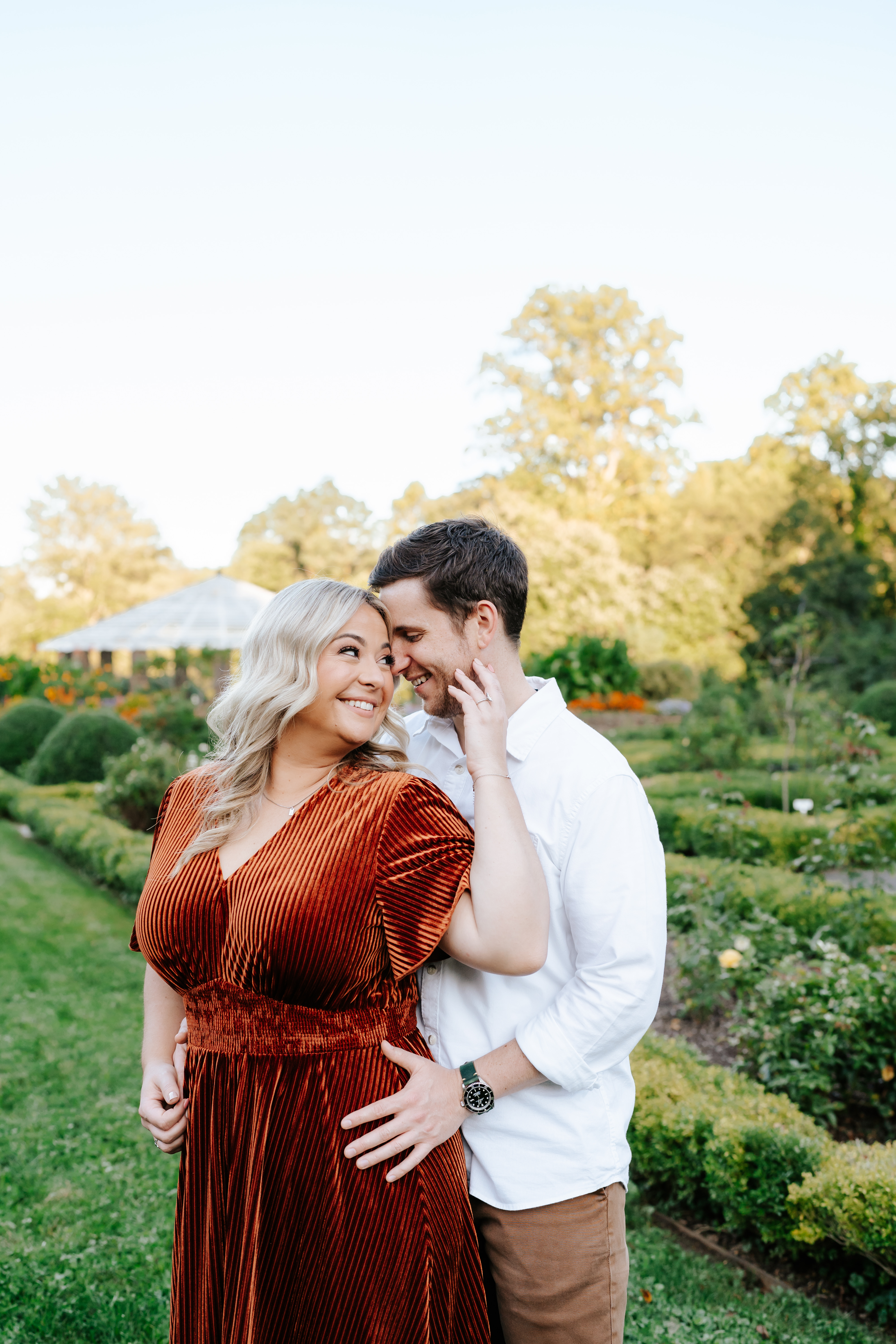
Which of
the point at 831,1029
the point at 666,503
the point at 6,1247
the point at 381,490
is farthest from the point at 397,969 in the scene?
the point at 381,490

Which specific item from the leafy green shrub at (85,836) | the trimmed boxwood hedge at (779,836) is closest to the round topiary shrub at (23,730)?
the leafy green shrub at (85,836)

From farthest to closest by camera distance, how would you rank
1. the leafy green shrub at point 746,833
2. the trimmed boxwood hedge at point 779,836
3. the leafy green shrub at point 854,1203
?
the leafy green shrub at point 746,833 < the trimmed boxwood hedge at point 779,836 < the leafy green shrub at point 854,1203

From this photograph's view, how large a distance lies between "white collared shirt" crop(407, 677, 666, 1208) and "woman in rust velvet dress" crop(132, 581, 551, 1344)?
122 millimetres

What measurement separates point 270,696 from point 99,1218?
8.75 ft

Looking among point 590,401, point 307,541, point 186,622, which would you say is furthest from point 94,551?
point 186,622

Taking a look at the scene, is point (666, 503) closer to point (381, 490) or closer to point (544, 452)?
point (544, 452)

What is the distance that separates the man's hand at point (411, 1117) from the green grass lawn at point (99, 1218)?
0.31 metres

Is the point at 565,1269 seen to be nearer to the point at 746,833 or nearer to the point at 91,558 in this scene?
the point at 746,833

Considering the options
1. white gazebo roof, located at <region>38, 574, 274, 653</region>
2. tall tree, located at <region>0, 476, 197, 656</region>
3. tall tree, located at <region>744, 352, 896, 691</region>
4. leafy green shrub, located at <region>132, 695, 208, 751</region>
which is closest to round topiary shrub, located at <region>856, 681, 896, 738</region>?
tall tree, located at <region>744, 352, 896, 691</region>

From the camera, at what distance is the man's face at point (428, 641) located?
1.88m

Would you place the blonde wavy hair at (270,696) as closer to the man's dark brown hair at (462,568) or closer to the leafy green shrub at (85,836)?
the man's dark brown hair at (462,568)

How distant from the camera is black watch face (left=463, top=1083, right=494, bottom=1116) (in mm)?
1676

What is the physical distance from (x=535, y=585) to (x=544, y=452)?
10.3m

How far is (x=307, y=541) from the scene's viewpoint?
1490 inches
